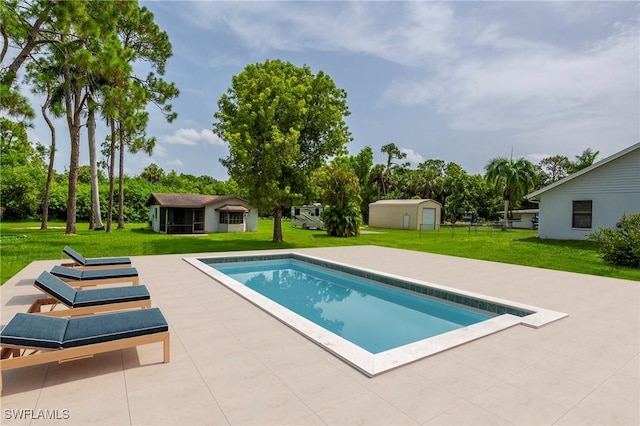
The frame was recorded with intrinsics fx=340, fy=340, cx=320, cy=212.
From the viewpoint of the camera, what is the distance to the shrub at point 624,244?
1191 centimetres

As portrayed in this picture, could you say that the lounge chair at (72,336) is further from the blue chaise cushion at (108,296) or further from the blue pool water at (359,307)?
the blue pool water at (359,307)

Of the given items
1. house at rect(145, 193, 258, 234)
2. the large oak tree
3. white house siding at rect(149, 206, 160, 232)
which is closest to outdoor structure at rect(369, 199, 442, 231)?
house at rect(145, 193, 258, 234)

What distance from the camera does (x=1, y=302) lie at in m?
6.34

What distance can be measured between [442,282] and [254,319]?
17.8ft

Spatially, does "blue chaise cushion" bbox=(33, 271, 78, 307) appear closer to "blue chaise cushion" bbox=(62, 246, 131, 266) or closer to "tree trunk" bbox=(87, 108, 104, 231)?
"blue chaise cushion" bbox=(62, 246, 131, 266)

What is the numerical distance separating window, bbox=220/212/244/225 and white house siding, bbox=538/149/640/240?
2144 cm

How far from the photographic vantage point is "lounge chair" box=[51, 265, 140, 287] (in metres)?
6.76

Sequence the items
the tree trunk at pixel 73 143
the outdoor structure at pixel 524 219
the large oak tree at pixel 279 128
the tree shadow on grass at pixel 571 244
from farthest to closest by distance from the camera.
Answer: the outdoor structure at pixel 524 219 < the tree trunk at pixel 73 143 < the large oak tree at pixel 279 128 < the tree shadow on grass at pixel 571 244

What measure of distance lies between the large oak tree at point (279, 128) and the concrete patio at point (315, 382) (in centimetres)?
1124

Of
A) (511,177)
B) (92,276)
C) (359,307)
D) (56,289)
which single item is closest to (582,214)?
(511,177)

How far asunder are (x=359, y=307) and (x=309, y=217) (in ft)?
78.5

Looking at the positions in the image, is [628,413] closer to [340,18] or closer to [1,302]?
[1,302]

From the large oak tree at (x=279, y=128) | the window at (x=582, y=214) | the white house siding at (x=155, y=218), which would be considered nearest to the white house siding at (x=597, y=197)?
the window at (x=582, y=214)

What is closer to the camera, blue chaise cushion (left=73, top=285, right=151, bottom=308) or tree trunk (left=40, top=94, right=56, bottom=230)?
blue chaise cushion (left=73, top=285, right=151, bottom=308)
